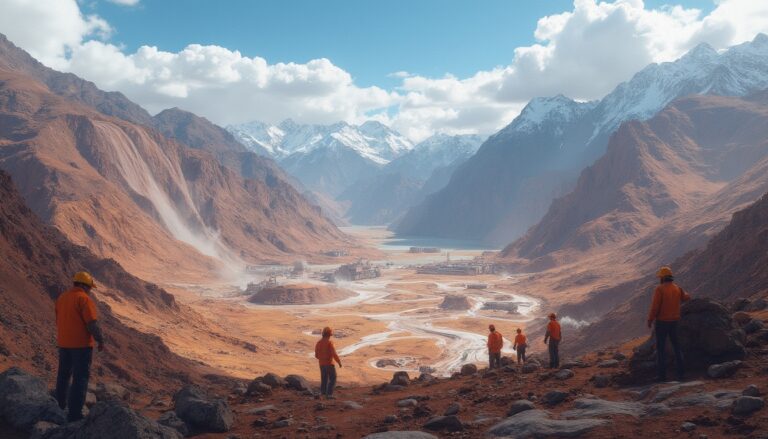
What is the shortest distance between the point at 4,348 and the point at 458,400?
1561 centimetres

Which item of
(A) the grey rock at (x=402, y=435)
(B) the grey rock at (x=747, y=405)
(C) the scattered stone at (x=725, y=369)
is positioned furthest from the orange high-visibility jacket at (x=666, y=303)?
(A) the grey rock at (x=402, y=435)

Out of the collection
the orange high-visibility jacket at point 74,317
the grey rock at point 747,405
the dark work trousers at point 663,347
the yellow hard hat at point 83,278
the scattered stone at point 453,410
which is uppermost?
the yellow hard hat at point 83,278

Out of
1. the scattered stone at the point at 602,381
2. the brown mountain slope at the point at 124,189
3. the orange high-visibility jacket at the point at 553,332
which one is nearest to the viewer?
the scattered stone at the point at 602,381

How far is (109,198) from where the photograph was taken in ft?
392

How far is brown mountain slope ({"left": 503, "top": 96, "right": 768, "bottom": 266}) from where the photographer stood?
14175 cm

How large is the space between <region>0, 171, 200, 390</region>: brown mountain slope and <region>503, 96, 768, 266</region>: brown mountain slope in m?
116

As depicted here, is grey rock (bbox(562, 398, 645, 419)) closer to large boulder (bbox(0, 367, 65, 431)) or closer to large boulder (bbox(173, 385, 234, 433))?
large boulder (bbox(173, 385, 234, 433))

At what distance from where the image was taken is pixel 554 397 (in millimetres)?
12391

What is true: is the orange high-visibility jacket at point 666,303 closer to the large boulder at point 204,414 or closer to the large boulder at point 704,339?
the large boulder at point 704,339

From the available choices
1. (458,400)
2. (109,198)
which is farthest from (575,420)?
(109,198)

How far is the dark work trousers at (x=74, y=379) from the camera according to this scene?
10.5 meters

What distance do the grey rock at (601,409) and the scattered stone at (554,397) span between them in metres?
0.66

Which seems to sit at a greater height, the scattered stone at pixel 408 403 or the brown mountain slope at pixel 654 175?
the brown mountain slope at pixel 654 175

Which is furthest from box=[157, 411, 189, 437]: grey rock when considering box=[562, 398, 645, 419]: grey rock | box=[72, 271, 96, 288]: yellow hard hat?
box=[562, 398, 645, 419]: grey rock
